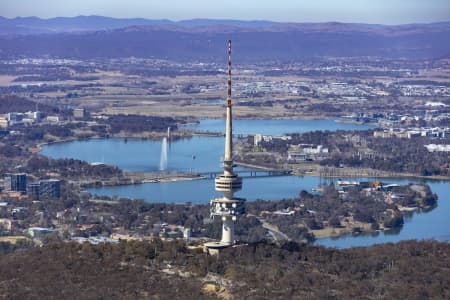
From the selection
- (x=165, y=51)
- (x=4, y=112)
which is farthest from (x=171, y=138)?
(x=165, y=51)

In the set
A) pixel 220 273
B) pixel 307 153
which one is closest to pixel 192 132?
pixel 307 153

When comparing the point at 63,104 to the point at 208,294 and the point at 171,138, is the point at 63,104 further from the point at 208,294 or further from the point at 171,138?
the point at 208,294

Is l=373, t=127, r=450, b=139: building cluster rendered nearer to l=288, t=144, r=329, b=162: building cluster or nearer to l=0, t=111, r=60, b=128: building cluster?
l=288, t=144, r=329, b=162: building cluster

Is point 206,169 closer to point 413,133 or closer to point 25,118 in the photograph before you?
point 413,133

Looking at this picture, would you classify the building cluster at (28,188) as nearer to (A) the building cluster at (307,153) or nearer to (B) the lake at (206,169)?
(B) the lake at (206,169)

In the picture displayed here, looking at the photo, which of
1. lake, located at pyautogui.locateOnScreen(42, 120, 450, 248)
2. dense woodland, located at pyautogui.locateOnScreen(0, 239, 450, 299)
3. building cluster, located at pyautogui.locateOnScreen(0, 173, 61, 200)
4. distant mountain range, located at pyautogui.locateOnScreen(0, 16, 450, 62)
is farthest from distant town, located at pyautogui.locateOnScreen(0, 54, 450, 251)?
distant mountain range, located at pyautogui.locateOnScreen(0, 16, 450, 62)

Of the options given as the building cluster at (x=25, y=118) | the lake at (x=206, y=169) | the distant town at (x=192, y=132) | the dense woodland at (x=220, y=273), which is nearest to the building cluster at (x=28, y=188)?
the distant town at (x=192, y=132)
